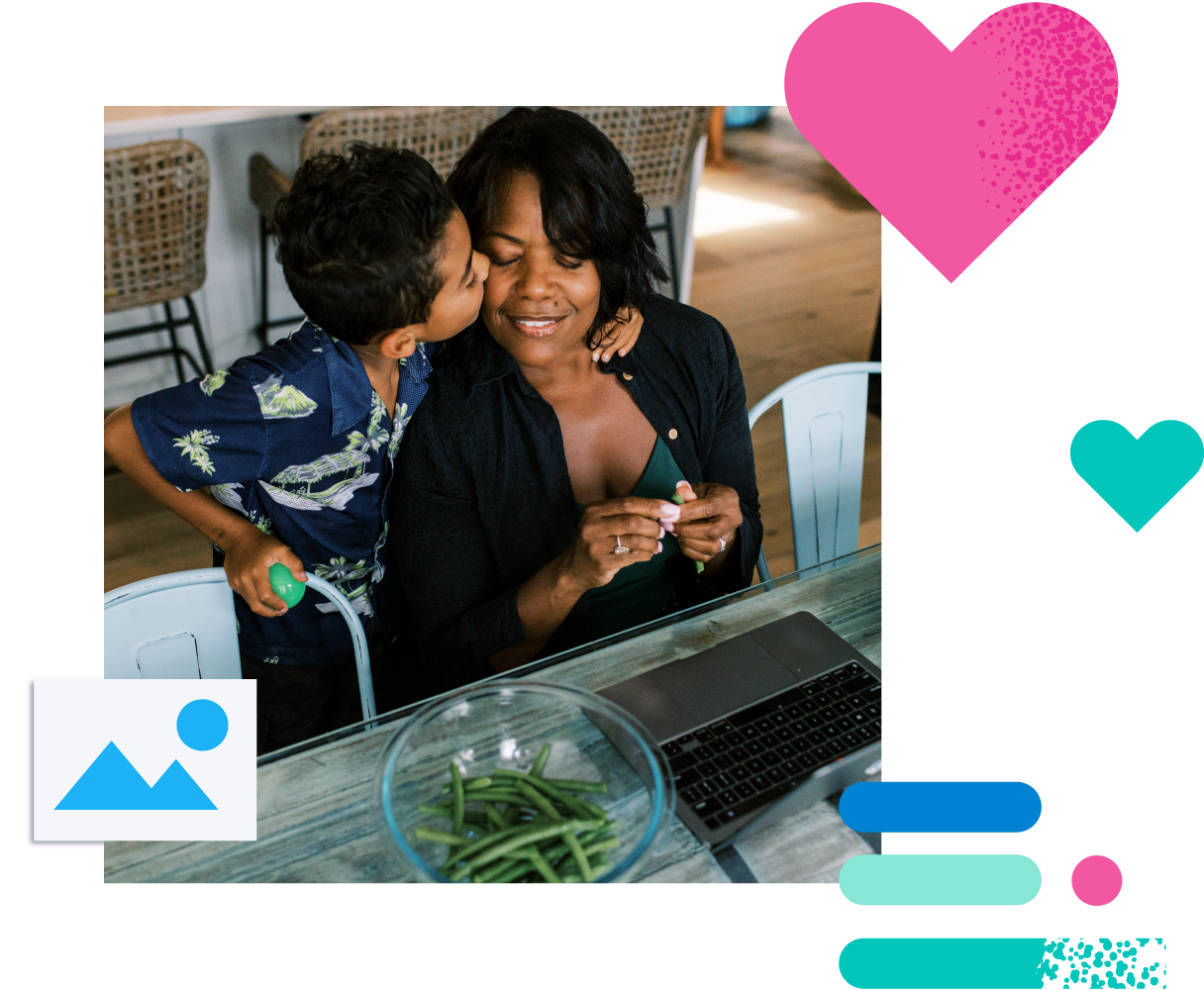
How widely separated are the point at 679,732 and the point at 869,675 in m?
0.24

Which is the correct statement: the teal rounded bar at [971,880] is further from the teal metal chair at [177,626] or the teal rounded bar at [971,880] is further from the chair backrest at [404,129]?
the chair backrest at [404,129]

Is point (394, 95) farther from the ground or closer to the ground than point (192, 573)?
farther from the ground

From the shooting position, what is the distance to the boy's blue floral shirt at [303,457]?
3.80 ft

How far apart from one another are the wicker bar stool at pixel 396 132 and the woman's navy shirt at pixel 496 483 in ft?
3.51

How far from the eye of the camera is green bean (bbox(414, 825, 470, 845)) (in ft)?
3.01

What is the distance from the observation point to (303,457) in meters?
1.22

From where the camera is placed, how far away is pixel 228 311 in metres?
3.08

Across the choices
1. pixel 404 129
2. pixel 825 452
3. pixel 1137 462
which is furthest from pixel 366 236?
pixel 404 129

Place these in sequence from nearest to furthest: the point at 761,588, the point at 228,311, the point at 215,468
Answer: the point at 215,468, the point at 761,588, the point at 228,311

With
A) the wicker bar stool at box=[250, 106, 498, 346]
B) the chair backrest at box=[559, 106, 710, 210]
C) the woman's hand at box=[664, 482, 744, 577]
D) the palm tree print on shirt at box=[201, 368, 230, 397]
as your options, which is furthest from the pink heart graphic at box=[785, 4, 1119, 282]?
the chair backrest at box=[559, 106, 710, 210]

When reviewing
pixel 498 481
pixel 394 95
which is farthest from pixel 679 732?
pixel 394 95

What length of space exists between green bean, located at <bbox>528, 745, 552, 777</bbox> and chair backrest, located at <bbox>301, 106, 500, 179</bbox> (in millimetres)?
1650

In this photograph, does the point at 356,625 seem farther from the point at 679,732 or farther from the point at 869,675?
the point at 869,675

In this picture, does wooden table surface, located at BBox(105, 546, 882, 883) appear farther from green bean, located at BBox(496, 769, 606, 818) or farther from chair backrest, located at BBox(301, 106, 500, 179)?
chair backrest, located at BBox(301, 106, 500, 179)
